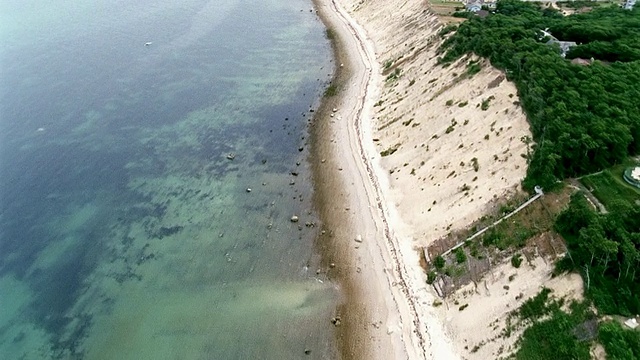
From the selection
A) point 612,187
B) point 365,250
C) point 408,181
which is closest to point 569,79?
point 612,187

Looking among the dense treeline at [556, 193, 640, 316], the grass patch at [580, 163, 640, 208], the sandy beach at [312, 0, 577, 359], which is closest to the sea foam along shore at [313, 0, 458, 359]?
the sandy beach at [312, 0, 577, 359]

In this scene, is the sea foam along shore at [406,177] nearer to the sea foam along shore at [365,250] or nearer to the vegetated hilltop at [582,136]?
the sea foam along shore at [365,250]

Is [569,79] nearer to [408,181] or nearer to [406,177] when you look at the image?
[406,177]

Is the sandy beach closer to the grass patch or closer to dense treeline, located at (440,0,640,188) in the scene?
dense treeline, located at (440,0,640,188)

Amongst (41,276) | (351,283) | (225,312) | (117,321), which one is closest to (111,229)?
(41,276)

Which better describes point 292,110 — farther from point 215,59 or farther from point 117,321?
point 117,321

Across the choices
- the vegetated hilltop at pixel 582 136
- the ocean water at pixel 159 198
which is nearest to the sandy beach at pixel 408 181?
the vegetated hilltop at pixel 582 136

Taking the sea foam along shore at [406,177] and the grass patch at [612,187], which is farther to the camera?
the sea foam along shore at [406,177]
